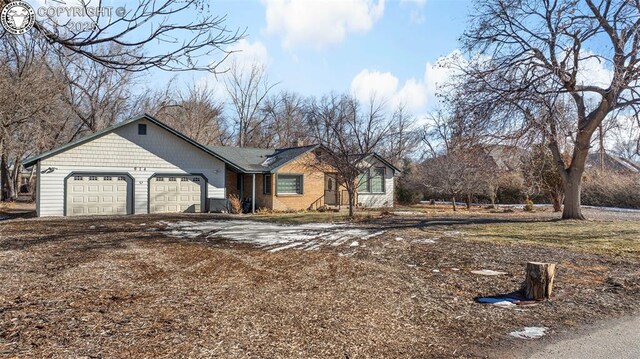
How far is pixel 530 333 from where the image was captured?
4.62 m

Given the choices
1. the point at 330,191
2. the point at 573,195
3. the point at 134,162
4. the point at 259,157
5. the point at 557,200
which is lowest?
the point at 557,200

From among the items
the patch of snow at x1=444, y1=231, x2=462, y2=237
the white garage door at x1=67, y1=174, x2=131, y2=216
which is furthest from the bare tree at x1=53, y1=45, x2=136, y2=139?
the patch of snow at x1=444, y1=231, x2=462, y2=237

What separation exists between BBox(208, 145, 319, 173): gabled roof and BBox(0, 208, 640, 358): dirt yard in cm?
1193

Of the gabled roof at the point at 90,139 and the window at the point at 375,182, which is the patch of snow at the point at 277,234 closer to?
the gabled roof at the point at 90,139

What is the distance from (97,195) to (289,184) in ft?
31.1

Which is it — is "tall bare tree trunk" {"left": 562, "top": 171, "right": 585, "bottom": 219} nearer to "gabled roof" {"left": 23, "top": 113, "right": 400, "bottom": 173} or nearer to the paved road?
"gabled roof" {"left": 23, "top": 113, "right": 400, "bottom": 173}

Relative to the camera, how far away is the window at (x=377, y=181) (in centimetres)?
2692

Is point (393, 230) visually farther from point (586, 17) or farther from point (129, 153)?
point (129, 153)

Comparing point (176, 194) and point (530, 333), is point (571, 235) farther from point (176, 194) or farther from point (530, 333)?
point (176, 194)

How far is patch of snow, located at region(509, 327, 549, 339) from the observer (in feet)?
14.9

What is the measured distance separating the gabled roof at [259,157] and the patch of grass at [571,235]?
1198cm

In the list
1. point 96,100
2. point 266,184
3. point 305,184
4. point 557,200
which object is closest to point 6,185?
point 96,100

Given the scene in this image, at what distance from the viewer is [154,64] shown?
419cm

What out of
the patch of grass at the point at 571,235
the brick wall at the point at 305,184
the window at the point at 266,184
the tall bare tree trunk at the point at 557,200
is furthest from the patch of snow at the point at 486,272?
the tall bare tree trunk at the point at 557,200
